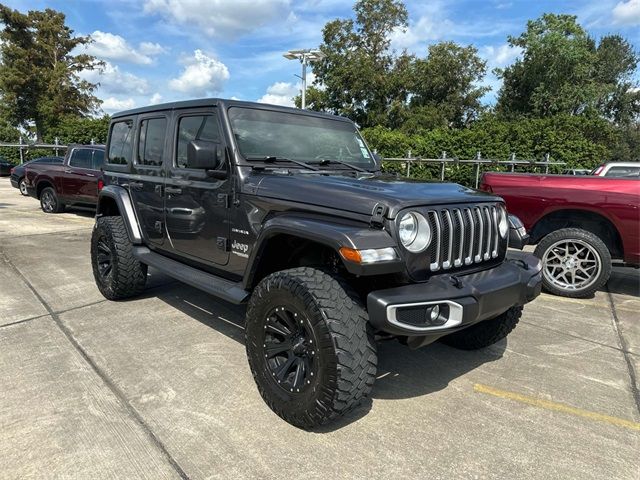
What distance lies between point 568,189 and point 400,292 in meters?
4.08

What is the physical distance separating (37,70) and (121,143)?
34220 mm

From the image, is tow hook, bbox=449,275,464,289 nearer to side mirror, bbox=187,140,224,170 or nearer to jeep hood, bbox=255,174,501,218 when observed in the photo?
jeep hood, bbox=255,174,501,218

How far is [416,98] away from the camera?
36625 mm

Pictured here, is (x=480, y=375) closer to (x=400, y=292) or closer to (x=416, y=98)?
(x=400, y=292)

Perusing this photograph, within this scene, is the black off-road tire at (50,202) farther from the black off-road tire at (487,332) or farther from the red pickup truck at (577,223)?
the black off-road tire at (487,332)

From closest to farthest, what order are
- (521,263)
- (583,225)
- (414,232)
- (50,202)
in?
(414,232) < (521,263) < (583,225) < (50,202)

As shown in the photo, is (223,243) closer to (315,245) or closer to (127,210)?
(315,245)

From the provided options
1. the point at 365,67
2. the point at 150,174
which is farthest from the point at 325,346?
the point at 365,67

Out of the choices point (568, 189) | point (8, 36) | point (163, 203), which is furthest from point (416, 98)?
point (163, 203)

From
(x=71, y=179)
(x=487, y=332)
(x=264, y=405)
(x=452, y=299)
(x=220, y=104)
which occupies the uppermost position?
(x=220, y=104)

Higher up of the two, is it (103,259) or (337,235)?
(337,235)

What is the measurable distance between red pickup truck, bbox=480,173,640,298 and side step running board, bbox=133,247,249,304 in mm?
3806

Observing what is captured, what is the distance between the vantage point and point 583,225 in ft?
18.9

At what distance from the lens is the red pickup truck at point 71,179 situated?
10.8 meters
